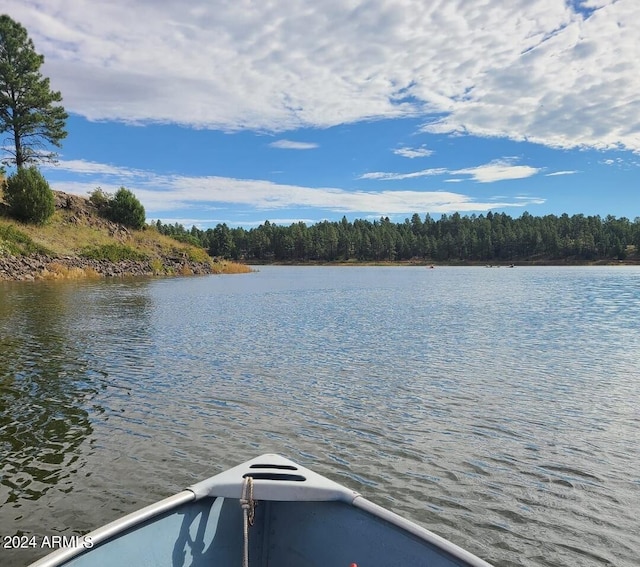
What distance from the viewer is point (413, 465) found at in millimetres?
8445

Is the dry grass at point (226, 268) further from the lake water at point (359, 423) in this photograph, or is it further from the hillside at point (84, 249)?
the lake water at point (359, 423)

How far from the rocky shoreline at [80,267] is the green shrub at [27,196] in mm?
6437

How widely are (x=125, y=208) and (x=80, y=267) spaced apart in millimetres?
18139

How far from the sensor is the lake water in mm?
6793

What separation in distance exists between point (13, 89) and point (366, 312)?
168 feet

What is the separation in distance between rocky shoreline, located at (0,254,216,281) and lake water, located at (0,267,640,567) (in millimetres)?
29846

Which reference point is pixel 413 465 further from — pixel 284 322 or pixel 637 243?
pixel 637 243

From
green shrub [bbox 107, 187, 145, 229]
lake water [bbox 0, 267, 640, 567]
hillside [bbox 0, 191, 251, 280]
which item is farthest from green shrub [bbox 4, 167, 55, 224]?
lake water [bbox 0, 267, 640, 567]

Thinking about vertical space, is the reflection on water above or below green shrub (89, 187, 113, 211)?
below

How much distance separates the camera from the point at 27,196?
2151 inches

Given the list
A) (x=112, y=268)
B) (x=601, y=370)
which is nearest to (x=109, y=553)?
(x=601, y=370)

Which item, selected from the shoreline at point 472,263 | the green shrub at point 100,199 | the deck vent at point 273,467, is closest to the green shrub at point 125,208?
the green shrub at point 100,199

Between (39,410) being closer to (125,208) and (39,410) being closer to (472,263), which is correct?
(125,208)

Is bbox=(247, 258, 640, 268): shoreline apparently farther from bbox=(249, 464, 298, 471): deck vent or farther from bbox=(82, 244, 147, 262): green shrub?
bbox=(249, 464, 298, 471): deck vent
